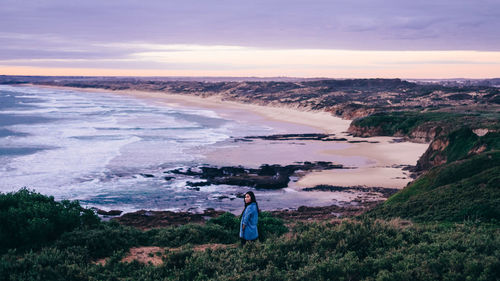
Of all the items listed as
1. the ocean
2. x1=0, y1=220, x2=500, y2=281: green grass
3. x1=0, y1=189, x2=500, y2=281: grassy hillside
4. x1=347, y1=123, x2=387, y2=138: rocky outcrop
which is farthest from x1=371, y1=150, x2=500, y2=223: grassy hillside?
x1=347, y1=123, x2=387, y2=138: rocky outcrop

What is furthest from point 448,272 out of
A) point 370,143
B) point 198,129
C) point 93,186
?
point 198,129

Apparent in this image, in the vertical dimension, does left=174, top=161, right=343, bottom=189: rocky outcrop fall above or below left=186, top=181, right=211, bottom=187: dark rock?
above

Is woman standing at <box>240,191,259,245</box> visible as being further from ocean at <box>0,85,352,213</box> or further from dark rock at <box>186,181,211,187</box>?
dark rock at <box>186,181,211,187</box>

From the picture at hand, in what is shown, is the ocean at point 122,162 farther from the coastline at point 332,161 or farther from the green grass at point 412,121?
the green grass at point 412,121

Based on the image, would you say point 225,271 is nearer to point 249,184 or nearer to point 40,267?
point 40,267

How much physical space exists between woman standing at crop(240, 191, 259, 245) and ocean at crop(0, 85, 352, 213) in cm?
990

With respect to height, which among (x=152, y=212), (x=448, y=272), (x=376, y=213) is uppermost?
(x=448, y=272)

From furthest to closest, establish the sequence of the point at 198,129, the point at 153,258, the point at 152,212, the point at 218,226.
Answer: the point at 198,129, the point at 152,212, the point at 218,226, the point at 153,258

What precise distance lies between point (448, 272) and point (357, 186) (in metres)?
15.9

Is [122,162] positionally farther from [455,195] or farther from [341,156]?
[455,195]

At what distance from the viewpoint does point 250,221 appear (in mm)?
8875

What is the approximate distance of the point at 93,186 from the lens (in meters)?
22.8

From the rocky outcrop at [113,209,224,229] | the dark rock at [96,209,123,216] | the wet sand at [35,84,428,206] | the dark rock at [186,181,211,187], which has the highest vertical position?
the wet sand at [35,84,428,206]

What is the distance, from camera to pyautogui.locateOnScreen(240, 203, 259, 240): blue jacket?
28.4ft
